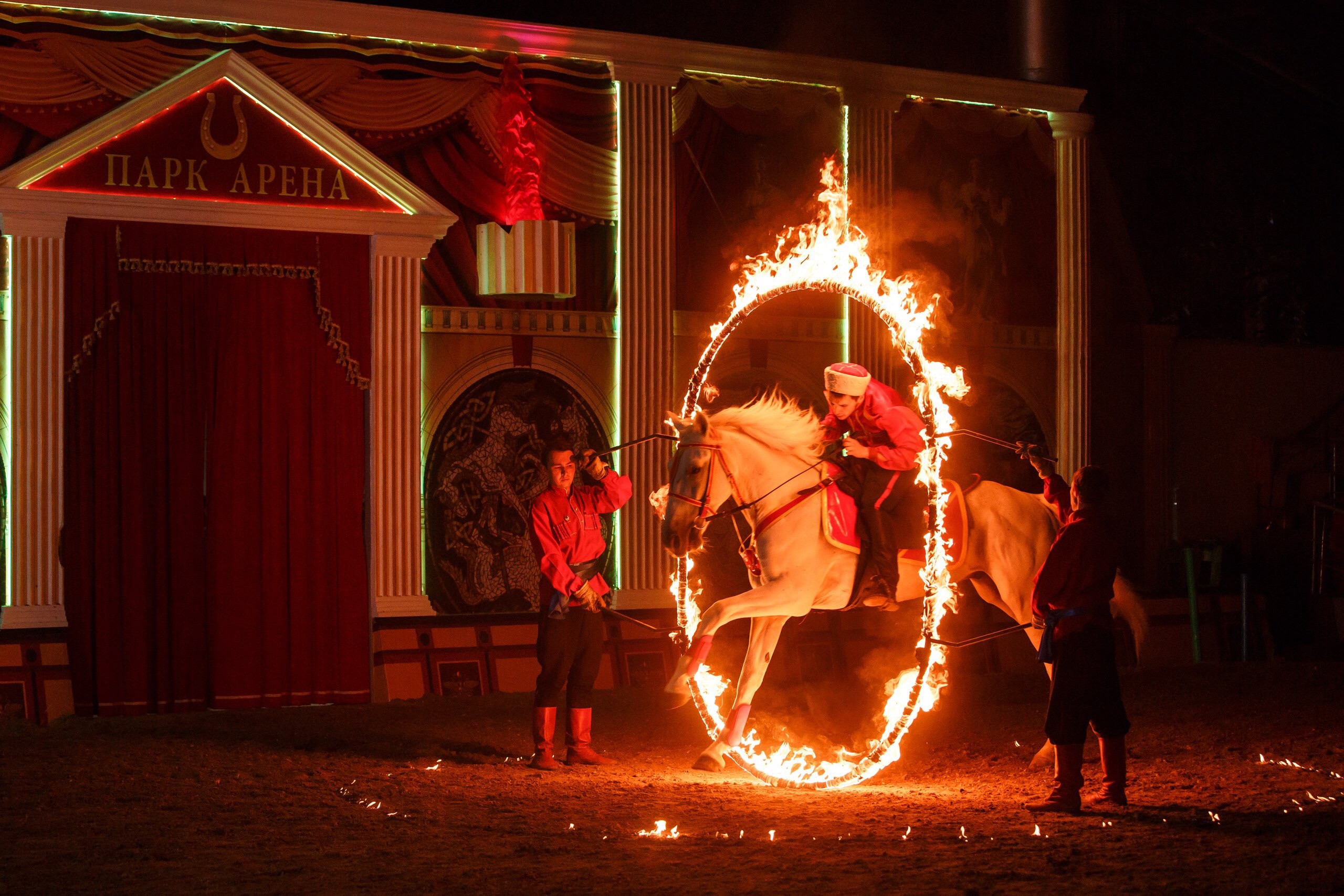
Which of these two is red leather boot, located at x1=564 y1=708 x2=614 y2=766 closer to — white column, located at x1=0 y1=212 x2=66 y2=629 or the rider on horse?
the rider on horse

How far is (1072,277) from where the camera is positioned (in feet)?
53.3

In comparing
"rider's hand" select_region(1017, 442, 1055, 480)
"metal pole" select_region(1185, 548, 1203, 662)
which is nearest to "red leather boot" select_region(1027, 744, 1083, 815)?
"rider's hand" select_region(1017, 442, 1055, 480)

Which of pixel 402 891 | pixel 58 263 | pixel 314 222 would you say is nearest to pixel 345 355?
pixel 314 222

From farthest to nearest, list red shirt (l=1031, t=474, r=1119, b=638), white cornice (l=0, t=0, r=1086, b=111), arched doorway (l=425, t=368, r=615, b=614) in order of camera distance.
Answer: arched doorway (l=425, t=368, r=615, b=614), white cornice (l=0, t=0, r=1086, b=111), red shirt (l=1031, t=474, r=1119, b=638)

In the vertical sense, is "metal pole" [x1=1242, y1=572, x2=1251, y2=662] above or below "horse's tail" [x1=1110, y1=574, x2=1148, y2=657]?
below

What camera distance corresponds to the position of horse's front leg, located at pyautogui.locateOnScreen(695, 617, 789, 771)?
8758 millimetres

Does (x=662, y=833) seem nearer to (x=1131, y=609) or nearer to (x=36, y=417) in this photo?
(x=1131, y=609)

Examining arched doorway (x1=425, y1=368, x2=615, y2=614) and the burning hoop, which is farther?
arched doorway (x1=425, y1=368, x2=615, y2=614)

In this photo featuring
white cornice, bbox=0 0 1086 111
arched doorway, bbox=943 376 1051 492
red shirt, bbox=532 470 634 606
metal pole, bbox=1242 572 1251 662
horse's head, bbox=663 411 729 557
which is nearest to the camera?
horse's head, bbox=663 411 729 557

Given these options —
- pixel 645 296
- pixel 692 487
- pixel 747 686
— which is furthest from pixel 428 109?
pixel 747 686

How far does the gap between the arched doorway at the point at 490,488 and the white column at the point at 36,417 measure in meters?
3.26

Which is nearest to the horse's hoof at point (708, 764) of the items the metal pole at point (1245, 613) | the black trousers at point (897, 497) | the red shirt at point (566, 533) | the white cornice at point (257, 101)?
the red shirt at point (566, 533)

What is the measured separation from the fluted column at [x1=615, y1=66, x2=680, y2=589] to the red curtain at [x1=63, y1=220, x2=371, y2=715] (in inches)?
103

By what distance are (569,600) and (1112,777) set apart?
354cm
